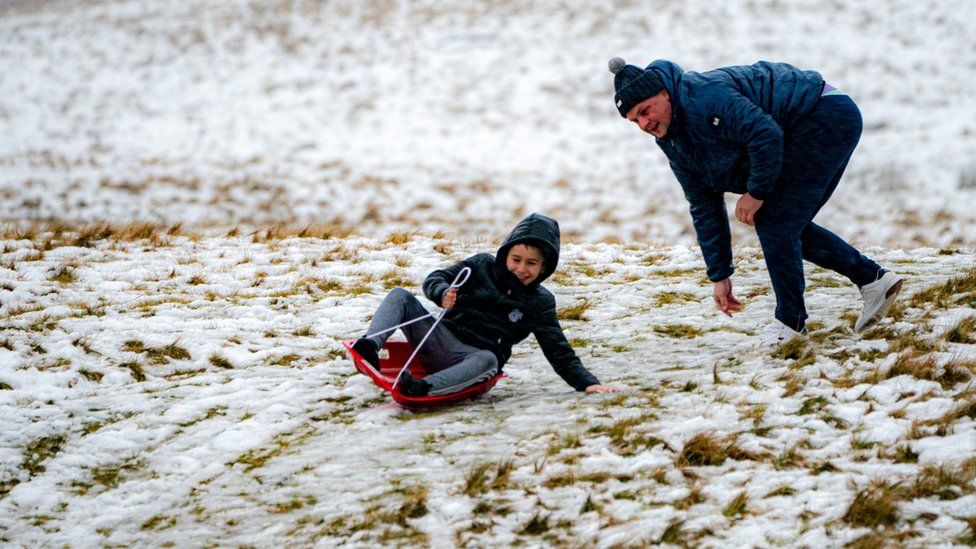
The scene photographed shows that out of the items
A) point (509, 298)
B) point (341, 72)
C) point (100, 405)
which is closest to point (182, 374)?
point (100, 405)

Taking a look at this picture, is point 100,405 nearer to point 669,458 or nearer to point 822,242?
point 669,458

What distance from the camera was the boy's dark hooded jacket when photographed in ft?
15.2

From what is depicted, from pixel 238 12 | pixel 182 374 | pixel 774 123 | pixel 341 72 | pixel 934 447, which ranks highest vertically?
pixel 238 12

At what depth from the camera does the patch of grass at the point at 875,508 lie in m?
3.00

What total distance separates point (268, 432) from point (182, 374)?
1292 mm

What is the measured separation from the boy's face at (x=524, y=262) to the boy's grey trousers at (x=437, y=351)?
0.52 meters

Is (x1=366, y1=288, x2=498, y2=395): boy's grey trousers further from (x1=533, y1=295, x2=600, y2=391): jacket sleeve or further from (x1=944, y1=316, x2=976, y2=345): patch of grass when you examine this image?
(x1=944, y1=316, x2=976, y2=345): patch of grass

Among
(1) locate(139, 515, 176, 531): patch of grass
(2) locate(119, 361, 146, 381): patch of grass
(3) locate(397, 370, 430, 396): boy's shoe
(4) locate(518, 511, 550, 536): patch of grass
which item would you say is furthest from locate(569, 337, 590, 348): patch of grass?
(1) locate(139, 515, 176, 531): patch of grass

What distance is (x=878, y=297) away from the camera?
5.00 meters

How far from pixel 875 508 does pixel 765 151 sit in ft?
6.66

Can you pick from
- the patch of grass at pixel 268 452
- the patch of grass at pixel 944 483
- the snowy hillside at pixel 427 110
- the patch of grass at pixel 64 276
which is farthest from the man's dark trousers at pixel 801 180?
the snowy hillside at pixel 427 110

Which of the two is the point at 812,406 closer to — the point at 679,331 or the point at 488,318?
the point at 488,318

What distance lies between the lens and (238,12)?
2672cm

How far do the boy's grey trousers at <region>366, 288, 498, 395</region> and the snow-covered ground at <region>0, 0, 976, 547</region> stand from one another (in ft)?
0.67
